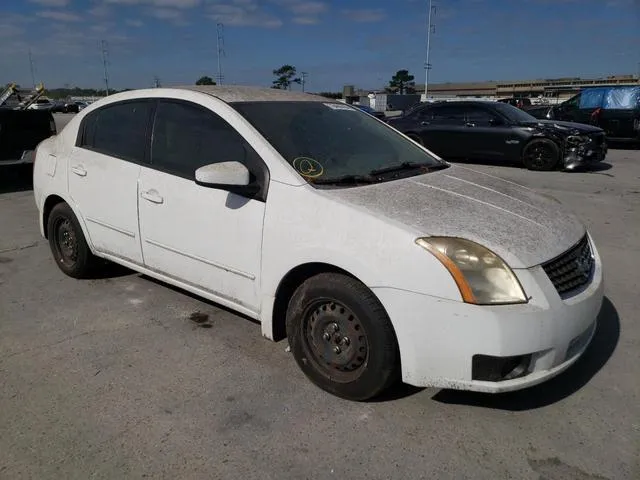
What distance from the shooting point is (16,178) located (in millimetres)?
9820

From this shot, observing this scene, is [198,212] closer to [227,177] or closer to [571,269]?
[227,177]

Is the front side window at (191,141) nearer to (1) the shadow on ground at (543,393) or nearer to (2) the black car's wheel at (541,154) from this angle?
(1) the shadow on ground at (543,393)

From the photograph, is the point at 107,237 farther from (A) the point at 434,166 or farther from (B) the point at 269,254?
(A) the point at 434,166

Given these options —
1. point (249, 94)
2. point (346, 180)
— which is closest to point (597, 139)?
point (249, 94)

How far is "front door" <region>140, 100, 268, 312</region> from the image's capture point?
3.05 metres

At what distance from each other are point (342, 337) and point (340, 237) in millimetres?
533

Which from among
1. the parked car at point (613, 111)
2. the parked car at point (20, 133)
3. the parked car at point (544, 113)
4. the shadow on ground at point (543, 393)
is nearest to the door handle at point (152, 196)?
the shadow on ground at point (543, 393)

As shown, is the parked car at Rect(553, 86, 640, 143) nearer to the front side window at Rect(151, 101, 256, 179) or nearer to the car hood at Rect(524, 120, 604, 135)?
the car hood at Rect(524, 120, 604, 135)

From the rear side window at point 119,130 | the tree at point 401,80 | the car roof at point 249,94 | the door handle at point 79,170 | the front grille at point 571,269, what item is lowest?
the front grille at point 571,269

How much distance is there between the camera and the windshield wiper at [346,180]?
291cm

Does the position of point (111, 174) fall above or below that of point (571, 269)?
above

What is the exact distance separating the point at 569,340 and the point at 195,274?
7.26ft

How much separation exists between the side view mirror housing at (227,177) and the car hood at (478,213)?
0.49 meters

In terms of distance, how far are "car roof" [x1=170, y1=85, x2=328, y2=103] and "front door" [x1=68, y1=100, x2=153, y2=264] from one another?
0.49 meters
